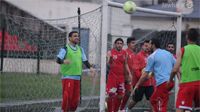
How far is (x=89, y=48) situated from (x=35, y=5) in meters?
24.2

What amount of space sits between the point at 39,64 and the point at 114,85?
512 cm

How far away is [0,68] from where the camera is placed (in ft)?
62.2

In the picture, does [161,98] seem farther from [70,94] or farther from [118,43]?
[118,43]

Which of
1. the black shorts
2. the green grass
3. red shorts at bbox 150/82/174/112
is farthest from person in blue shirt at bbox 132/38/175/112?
the green grass

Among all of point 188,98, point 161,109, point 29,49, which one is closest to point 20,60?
point 29,49

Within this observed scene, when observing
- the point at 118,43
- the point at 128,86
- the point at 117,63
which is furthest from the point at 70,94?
the point at 128,86

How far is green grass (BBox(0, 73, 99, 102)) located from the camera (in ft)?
53.4

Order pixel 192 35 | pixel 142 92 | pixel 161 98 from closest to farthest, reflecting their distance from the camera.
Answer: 1. pixel 192 35
2. pixel 161 98
3. pixel 142 92

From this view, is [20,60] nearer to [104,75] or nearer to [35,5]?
[104,75]

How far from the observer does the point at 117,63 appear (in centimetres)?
1406

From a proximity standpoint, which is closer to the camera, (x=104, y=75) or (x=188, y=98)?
(x=188, y=98)

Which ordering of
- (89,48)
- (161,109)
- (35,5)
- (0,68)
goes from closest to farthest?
(161,109) < (89,48) < (0,68) < (35,5)

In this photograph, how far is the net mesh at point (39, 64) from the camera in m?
15.0

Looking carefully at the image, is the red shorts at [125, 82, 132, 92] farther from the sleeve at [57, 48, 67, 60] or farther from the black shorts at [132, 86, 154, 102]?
the sleeve at [57, 48, 67, 60]
